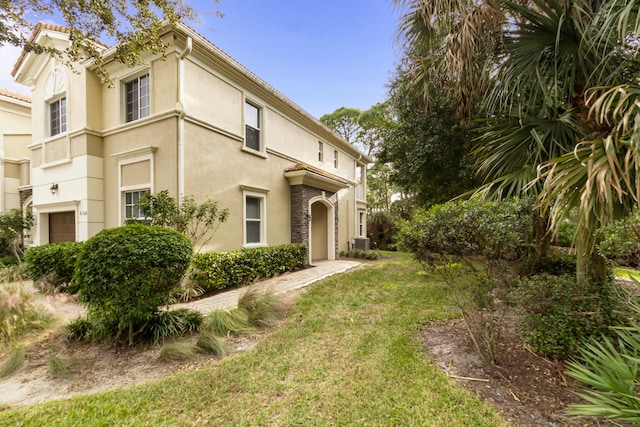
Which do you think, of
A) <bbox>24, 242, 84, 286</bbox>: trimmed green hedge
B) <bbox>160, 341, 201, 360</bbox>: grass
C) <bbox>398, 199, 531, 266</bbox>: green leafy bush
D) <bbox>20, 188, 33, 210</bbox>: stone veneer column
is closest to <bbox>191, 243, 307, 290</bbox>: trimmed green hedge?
<bbox>160, 341, 201, 360</bbox>: grass

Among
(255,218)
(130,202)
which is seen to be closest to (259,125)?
(255,218)

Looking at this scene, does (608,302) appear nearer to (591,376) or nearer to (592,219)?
(592,219)

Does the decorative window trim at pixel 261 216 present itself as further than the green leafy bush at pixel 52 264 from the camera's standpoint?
Yes

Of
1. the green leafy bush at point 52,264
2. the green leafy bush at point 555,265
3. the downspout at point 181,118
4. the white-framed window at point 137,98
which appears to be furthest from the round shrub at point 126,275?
the green leafy bush at point 555,265

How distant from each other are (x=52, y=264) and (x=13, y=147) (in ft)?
31.3

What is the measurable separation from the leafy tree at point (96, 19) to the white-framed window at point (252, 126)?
376 centimetres

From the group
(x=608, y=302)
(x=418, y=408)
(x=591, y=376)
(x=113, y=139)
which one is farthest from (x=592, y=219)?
(x=113, y=139)

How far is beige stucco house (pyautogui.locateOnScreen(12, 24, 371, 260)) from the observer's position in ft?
24.8

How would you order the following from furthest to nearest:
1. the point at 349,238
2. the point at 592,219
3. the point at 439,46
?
the point at 349,238 → the point at 439,46 → the point at 592,219

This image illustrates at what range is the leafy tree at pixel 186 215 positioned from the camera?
6.71m

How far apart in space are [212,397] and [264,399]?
560mm

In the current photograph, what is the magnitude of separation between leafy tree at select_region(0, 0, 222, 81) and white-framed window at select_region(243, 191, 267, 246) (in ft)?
16.2

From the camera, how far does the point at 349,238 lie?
16297 mm

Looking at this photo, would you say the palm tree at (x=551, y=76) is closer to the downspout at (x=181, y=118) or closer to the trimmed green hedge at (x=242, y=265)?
the downspout at (x=181, y=118)
